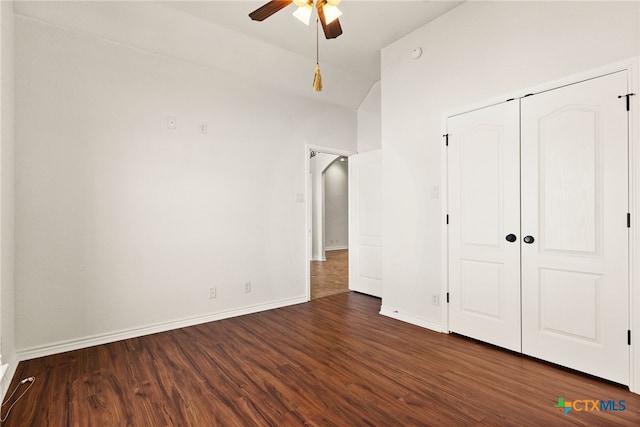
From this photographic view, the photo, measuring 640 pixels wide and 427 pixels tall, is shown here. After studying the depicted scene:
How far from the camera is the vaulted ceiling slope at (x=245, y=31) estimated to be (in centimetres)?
306

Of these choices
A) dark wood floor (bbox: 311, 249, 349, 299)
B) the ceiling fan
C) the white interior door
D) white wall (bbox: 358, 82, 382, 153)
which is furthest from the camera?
dark wood floor (bbox: 311, 249, 349, 299)

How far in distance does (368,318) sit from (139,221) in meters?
2.80

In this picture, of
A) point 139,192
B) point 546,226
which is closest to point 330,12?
point 546,226

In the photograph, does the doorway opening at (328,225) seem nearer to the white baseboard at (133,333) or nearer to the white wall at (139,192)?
the white wall at (139,192)

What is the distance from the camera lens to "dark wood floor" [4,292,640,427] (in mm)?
2002

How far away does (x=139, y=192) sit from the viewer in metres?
3.41

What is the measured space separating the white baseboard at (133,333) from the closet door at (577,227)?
2.98 m

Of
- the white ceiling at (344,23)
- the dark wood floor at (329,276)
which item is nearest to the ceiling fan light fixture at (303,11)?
the white ceiling at (344,23)

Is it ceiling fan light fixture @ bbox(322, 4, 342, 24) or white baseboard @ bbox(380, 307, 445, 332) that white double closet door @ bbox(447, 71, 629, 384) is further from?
ceiling fan light fixture @ bbox(322, 4, 342, 24)

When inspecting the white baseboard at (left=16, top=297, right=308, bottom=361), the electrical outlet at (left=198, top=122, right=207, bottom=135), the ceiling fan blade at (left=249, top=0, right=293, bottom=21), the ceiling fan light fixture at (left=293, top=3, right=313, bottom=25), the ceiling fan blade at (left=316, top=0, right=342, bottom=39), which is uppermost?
the ceiling fan blade at (left=249, top=0, right=293, bottom=21)

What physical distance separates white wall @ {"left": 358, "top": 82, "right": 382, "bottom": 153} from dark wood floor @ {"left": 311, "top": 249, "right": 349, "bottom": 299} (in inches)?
92.6

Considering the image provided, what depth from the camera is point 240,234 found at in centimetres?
413

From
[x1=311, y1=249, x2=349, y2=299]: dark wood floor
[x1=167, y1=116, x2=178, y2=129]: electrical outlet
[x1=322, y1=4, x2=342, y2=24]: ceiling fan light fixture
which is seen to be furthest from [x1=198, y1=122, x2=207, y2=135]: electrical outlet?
[x1=311, y1=249, x2=349, y2=299]: dark wood floor

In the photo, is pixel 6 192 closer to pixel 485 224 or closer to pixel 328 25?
pixel 328 25
